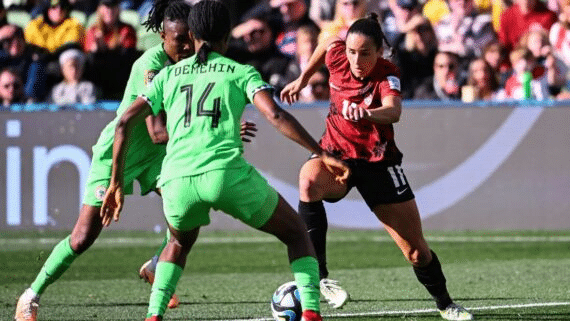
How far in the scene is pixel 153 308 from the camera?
6.93 m

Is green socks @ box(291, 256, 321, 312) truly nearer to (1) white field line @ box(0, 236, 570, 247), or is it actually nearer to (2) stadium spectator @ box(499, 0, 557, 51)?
(1) white field line @ box(0, 236, 570, 247)

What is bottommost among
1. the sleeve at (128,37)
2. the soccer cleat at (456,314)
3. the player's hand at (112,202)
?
the sleeve at (128,37)

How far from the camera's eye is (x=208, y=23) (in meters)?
6.93

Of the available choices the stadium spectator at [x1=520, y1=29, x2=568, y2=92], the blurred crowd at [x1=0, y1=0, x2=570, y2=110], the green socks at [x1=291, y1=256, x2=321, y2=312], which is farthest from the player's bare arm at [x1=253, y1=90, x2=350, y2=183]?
the stadium spectator at [x1=520, y1=29, x2=568, y2=92]

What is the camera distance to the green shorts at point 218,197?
22.2 ft

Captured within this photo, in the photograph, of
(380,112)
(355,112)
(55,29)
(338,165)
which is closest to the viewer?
(338,165)

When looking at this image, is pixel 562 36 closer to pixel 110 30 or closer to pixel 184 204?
pixel 110 30

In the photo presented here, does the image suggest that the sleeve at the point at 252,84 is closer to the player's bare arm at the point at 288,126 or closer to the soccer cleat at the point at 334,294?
the player's bare arm at the point at 288,126

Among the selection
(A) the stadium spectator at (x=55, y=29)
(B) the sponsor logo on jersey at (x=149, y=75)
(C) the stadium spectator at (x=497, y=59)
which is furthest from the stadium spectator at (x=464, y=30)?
(B) the sponsor logo on jersey at (x=149, y=75)

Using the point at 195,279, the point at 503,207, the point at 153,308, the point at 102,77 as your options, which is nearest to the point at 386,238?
the point at 503,207

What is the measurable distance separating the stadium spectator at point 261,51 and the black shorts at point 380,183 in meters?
8.45

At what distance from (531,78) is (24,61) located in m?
7.23

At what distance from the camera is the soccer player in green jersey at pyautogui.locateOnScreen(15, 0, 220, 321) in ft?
27.9

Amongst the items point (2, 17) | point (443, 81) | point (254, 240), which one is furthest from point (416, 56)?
point (2, 17)
